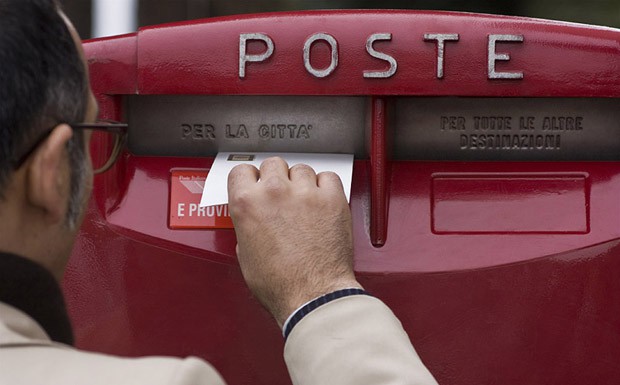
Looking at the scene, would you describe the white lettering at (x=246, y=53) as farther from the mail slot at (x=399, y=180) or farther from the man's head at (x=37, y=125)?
the man's head at (x=37, y=125)

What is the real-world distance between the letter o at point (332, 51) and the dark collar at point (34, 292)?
0.72 m

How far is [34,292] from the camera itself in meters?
1.38

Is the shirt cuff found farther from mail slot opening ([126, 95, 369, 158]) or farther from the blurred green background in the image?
the blurred green background

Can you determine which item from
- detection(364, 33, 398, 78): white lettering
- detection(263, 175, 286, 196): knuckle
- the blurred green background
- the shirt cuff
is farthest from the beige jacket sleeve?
the blurred green background

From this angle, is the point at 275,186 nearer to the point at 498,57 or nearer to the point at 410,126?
the point at 410,126

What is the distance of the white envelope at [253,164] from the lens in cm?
191

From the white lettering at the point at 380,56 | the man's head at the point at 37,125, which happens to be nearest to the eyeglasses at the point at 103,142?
the man's head at the point at 37,125

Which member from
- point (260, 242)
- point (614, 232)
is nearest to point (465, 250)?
point (614, 232)

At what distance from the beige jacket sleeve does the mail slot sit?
24cm

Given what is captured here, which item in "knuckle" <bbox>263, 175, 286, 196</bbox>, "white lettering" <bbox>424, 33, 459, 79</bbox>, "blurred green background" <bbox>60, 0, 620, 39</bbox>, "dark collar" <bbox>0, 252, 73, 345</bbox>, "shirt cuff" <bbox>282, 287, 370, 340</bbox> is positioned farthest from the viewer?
"blurred green background" <bbox>60, 0, 620, 39</bbox>

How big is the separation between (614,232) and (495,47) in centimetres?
41

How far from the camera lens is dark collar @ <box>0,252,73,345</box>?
4.42 feet

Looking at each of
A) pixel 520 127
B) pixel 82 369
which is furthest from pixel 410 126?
pixel 82 369

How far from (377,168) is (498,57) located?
31 cm
